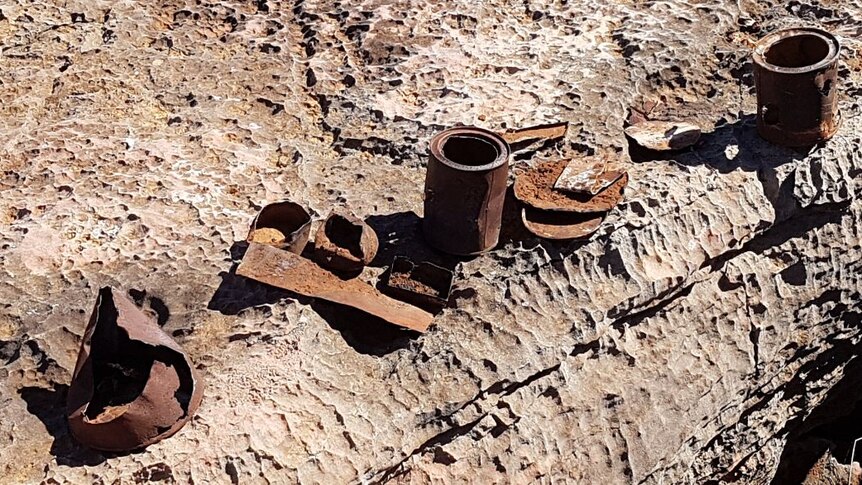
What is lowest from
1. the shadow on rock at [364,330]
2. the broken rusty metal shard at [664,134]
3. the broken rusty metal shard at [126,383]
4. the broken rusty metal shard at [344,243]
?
the broken rusty metal shard at [126,383]

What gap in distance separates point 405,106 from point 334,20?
26.1 inches

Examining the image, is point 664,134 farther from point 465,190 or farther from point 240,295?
point 240,295

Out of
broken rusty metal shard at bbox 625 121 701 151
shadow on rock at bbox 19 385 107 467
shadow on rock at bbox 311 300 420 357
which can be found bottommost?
shadow on rock at bbox 19 385 107 467

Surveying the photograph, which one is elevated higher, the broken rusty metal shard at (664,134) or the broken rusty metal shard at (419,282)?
the broken rusty metal shard at (664,134)

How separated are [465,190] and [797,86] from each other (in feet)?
4.28

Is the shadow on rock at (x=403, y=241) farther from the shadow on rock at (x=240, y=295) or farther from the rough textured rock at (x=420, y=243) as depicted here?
the shadow on rock at (x=240, y=295)

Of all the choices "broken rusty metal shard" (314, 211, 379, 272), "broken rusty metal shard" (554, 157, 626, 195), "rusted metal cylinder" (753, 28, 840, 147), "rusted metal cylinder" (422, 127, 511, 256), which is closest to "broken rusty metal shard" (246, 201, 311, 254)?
"broken rusty metal shard" (314, 211, 379, 272)

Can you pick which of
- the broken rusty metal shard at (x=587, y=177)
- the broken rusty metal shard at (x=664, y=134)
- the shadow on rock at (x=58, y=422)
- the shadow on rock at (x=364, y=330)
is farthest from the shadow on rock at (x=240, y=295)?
the broken rusty metal shard at (x=664, y=134)

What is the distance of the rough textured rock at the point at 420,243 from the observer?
271 centimetres

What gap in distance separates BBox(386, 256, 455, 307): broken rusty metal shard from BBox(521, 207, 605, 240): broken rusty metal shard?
0.37 meters

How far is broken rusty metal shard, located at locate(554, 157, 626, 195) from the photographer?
317 centimetres

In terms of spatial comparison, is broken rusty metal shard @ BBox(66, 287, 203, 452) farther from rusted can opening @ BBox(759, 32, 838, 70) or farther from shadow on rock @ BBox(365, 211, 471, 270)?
rusted can opening @ BBox(759, 32, 838, 70)

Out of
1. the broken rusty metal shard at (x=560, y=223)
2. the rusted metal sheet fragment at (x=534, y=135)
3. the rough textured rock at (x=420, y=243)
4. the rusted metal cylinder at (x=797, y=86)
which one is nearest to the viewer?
the rough textured rock at (x=420, y=243)

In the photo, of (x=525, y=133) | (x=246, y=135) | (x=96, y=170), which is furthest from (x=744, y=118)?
(x=96, y=170)
